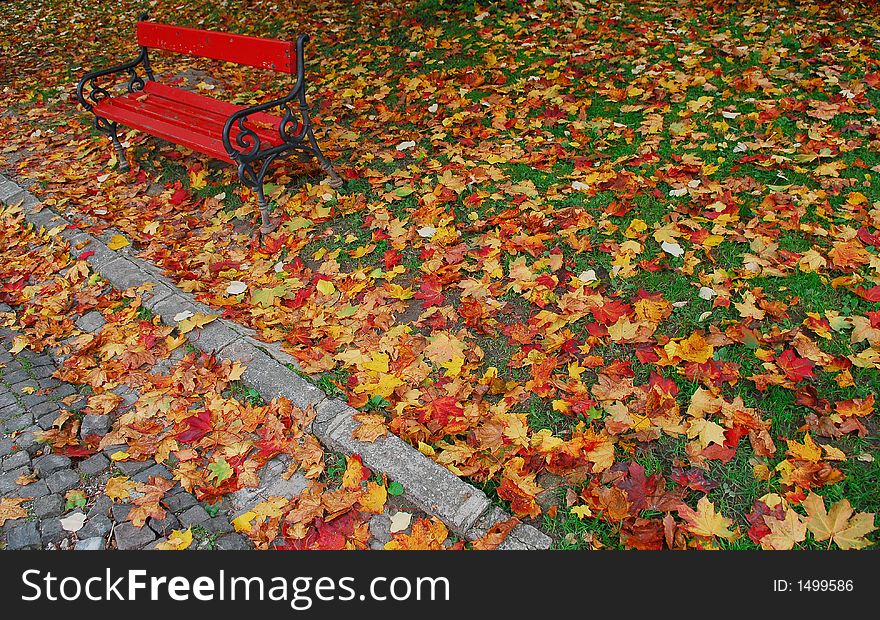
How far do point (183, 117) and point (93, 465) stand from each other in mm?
2901

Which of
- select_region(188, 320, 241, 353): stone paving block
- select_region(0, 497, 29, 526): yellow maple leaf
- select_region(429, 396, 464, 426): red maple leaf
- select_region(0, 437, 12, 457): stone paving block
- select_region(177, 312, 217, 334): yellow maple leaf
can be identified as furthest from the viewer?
select_region(177, 312, 217, 334): yellow maple leaf

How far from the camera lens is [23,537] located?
8.49ft

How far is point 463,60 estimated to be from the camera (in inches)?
247

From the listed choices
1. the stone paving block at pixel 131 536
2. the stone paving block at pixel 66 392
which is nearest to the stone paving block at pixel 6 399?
the stone paving block at pixel 66 392

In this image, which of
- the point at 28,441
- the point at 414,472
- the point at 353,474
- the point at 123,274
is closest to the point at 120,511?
the point at 28,441

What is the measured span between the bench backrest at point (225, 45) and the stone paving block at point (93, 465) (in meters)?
2.62

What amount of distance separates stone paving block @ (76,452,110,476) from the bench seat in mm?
2005

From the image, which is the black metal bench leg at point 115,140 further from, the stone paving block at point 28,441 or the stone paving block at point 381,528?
the stone paving block at point 381,528

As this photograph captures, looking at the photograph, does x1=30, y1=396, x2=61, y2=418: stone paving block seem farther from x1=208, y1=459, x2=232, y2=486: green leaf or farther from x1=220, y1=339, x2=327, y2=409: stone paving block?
x1=208, y1=459, x2=232, y2=486: green leaf

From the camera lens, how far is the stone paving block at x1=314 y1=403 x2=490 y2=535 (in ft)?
8.05

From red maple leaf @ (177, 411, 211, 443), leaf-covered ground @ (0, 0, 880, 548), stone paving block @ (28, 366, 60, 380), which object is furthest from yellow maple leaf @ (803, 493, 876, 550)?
stone paving block @ (28, 366, 60, 380)

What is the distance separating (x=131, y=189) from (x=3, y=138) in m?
2.14

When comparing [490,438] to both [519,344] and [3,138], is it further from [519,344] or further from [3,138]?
[3,138]

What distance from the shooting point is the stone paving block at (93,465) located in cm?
290
